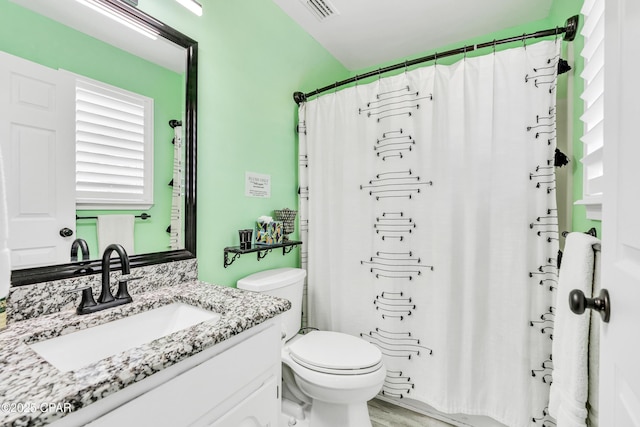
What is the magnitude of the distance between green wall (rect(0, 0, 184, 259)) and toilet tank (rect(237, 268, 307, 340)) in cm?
48

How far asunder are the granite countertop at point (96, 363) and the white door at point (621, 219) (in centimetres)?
86

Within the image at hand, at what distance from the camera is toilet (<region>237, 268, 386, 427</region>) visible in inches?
50.9

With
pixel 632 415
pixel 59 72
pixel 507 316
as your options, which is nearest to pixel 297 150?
pixel 59 72

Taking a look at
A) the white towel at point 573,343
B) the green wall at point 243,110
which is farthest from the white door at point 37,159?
the white towel at point 573,343

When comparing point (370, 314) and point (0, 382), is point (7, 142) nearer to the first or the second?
point (0, 382)

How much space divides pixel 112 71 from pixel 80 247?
2.22ft

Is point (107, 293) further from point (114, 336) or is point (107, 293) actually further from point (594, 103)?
point (594, 103)

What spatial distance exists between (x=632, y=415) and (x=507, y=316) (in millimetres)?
992

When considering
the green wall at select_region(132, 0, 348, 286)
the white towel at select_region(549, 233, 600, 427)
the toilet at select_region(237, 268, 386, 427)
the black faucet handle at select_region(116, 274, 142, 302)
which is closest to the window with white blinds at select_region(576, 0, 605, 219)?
the white towel at select_region(549, 233, 600, 427)

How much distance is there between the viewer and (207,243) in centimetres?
142

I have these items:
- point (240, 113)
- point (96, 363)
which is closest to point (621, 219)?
point (96, 363)

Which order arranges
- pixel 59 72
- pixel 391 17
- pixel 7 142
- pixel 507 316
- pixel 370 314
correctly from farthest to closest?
1. pixel 391 17
2. pixel 370 314
3. pixel 507 316
4. pixel 59 72
5. pixel 7 142

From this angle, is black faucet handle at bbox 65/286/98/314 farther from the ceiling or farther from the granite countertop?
the ceiling

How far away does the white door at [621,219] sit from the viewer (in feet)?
1.61
